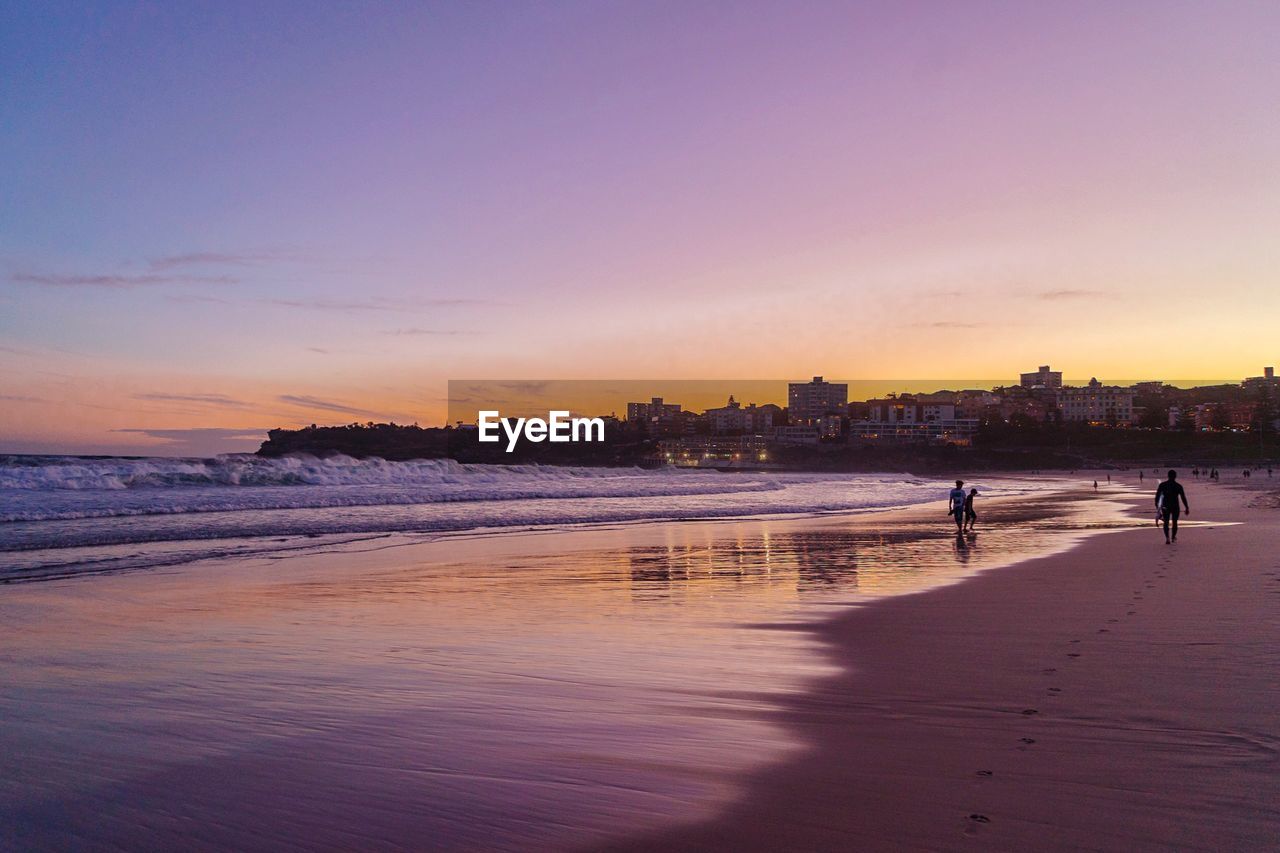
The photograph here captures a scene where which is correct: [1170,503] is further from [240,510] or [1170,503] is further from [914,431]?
[914,431]

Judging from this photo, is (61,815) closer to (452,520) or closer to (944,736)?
(944,736)

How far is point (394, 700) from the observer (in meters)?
6.09

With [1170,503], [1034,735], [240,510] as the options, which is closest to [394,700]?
[1034,735]

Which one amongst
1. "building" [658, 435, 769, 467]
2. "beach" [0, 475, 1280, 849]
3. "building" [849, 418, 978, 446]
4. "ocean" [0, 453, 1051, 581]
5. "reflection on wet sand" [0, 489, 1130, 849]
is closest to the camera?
"beach" [0, 475, 1280, 849]

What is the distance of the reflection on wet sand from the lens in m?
3.99

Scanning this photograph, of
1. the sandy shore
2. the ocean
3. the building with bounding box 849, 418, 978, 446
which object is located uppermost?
the building with bounding box 849, 418, 978, 446

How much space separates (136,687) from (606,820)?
473 centimetres

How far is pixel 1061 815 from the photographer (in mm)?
3682

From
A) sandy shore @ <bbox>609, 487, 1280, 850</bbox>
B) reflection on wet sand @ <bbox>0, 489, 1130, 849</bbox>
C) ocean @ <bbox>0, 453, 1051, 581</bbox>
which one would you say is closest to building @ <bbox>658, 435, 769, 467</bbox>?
ocean @ <bbox>0, 453, 1051, 581</bbox>

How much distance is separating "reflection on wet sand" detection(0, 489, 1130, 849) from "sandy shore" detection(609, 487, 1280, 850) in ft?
1.49

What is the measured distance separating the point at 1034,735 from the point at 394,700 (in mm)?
4248

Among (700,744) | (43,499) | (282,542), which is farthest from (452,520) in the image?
(700,744)

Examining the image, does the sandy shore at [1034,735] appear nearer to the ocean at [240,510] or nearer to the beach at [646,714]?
the beach at [646,714]

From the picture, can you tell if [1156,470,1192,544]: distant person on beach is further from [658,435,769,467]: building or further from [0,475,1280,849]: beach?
[658,435,769,467]: building
